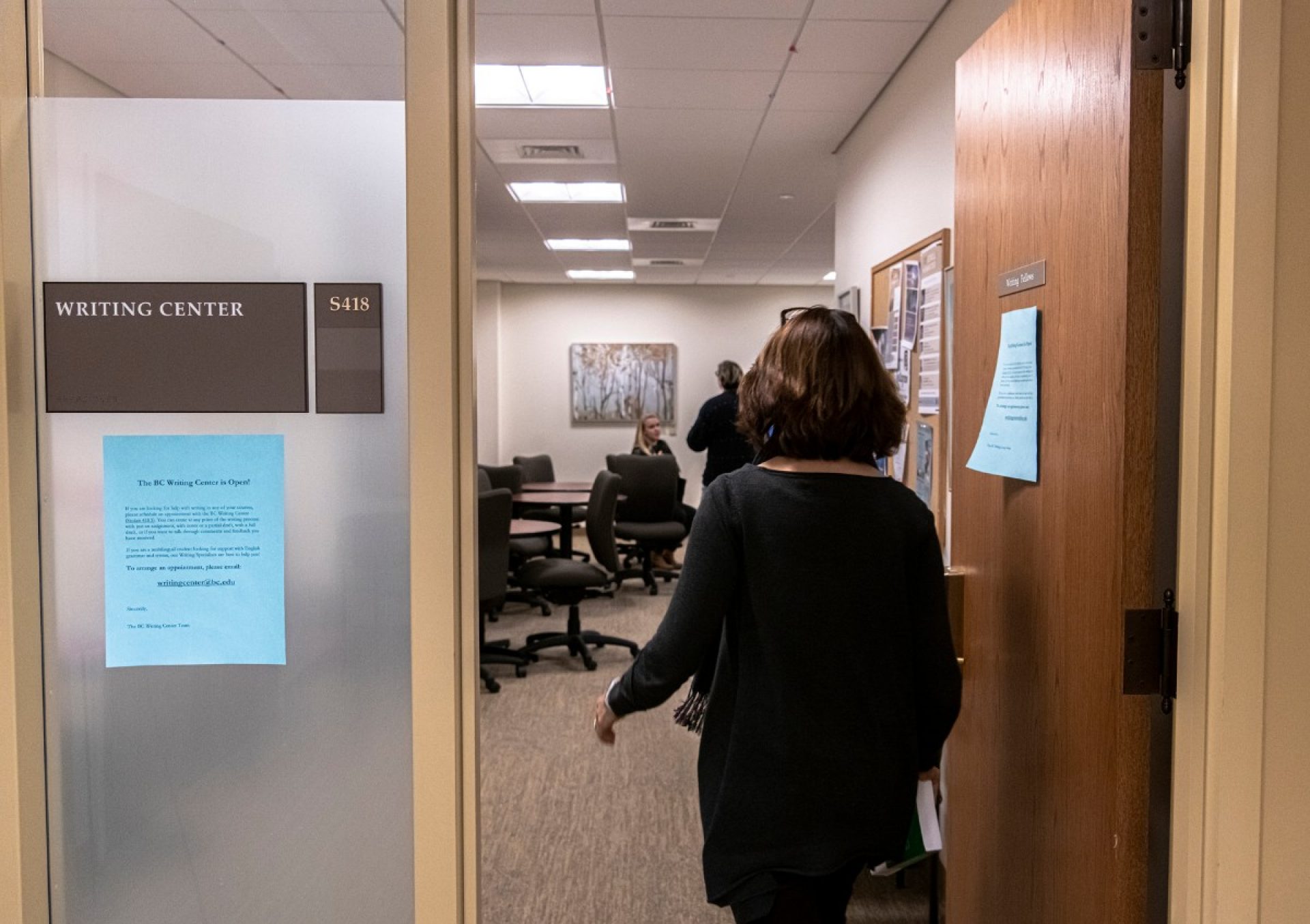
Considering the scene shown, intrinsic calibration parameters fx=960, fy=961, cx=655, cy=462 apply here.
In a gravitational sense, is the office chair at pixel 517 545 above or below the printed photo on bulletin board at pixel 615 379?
below

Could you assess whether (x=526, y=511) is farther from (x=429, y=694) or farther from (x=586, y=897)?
(x=429, y=694)

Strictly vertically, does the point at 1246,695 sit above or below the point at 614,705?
above

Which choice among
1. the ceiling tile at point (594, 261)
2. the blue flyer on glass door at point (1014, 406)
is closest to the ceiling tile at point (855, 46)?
the blue flyer on glass door at point (1014, 406)

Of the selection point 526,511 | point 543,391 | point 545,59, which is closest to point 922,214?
point 545,59

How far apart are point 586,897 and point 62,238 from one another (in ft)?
6.71

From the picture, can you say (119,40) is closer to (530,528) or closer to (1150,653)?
(1150,653)

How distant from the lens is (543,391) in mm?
10141

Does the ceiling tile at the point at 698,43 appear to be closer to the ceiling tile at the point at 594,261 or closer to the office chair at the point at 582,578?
the office chair at the point at 582,578

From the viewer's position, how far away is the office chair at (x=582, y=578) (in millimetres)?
4484

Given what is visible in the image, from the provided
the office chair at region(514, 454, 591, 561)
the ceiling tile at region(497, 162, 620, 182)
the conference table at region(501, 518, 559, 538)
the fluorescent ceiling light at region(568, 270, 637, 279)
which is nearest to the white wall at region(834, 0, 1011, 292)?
the ceiling tile at region(497, 162, 620, 182)

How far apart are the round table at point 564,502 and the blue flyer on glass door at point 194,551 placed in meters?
4.40

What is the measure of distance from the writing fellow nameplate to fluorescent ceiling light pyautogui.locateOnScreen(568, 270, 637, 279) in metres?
7.89

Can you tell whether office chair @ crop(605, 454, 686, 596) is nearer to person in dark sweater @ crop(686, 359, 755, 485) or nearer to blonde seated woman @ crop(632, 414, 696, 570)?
person in dark sweater @ crop(686, 359, 755, 485)

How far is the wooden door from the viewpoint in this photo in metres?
1.14
